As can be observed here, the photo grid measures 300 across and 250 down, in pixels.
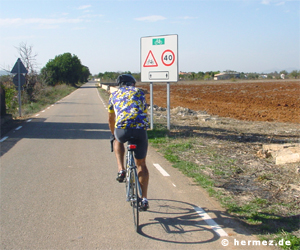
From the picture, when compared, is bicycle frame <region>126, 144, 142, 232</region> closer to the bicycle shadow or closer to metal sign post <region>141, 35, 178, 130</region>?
the bicycle shadow

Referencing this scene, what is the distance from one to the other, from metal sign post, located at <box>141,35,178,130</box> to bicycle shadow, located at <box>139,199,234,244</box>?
7.85 m

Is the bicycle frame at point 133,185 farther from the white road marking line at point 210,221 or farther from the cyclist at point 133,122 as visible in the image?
the white road marking line at point 210,221

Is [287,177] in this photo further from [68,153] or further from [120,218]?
[68,153]

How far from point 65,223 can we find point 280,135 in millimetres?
9368

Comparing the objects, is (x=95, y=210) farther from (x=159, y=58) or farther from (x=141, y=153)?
(x=159, y=58)

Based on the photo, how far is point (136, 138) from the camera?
4.45 meters

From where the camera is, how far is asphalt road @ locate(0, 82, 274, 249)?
411 cm

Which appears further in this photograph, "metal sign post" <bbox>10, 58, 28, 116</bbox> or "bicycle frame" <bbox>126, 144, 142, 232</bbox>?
"metal sign post" <bbox>10, 58, 28, 116</bbox>

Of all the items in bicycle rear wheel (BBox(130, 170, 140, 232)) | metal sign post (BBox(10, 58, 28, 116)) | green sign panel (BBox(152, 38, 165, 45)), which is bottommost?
bicycle rear wheel (BBox(130, 170, 140, 232))

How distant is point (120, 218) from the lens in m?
4.77

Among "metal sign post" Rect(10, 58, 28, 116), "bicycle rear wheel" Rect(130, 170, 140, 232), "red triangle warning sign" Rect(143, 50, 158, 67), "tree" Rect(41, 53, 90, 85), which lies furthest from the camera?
"tree" Rect(41, 53, 90, 85)

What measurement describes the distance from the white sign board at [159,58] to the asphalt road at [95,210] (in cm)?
476

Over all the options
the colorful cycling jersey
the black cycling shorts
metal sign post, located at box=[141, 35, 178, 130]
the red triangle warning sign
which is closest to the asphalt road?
the black cycling shorts

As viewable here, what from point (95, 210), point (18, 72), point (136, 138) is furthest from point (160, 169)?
point (18, 72)
